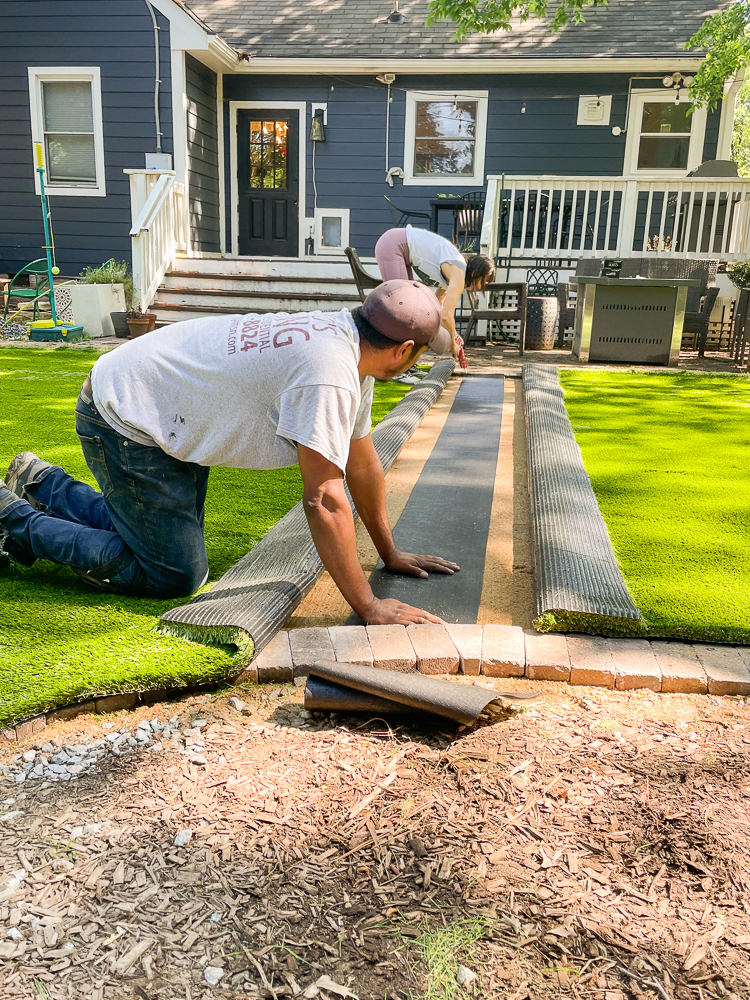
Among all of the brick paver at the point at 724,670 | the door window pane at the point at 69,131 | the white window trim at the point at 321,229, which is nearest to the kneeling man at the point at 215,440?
the brick paver at the point at 724,670

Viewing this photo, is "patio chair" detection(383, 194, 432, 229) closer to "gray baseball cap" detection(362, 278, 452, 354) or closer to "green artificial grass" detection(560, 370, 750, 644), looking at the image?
"green artificial grass" detection(560, 370, 750, 644)

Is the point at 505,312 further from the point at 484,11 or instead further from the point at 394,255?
the point at 394,255

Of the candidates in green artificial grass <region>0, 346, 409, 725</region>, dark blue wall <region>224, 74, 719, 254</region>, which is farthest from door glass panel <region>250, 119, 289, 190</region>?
green artificial grass <region>0, 346, 409, 725</region>

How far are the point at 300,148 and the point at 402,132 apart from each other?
4.82 ft

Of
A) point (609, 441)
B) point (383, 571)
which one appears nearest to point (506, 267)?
point (609, 441)

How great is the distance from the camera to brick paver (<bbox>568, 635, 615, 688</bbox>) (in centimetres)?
202

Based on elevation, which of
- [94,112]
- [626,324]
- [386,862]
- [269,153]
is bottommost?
[386,862]

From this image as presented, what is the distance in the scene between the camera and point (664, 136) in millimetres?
11070

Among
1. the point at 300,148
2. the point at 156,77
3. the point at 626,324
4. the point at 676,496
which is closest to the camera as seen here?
the point at 676,496

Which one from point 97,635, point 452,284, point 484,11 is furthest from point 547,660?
point 484,11

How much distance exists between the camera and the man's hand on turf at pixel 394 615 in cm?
208

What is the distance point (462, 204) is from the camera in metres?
10.1

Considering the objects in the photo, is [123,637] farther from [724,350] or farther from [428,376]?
[724,350]

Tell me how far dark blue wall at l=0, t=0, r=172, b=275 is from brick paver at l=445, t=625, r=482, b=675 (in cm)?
1009
